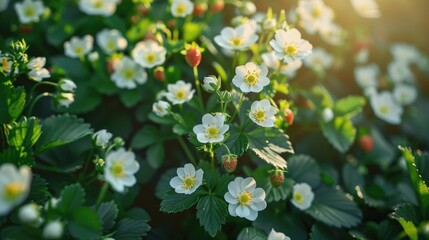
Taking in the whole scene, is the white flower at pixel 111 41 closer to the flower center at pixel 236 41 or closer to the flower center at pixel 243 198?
the flower center at pixel 236 41

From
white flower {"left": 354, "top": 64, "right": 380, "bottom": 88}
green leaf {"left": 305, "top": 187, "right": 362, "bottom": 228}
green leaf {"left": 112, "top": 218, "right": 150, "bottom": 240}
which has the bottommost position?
white flower {"left": 354, "top": 64, "right": 380, "bottom": 88}

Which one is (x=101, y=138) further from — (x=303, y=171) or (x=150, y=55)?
(x=303, y=171)

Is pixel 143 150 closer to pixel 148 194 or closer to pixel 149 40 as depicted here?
pixel 148 194

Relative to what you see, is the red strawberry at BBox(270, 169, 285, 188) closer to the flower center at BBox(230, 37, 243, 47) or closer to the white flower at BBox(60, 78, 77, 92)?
the flower center at BBox(230, 37, 243, 47)


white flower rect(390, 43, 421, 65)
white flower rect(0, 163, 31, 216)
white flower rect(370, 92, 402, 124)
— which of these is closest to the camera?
white flower rect(0, 163, 31, 216)

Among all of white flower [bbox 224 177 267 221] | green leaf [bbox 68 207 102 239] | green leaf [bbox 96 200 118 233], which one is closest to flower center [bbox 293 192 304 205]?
white flower [bbox 224 177 267 221]

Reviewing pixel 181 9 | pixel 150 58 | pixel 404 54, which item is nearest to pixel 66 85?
pixel 150 58

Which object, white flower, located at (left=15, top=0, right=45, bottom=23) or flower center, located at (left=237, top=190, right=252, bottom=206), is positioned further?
white flower, located at (left=15, top=0, right=45, bottom=23)

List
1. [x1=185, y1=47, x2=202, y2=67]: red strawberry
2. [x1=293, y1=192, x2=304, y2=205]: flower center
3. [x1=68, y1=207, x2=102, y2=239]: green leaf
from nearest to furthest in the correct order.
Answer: [x1=68, y1=207, x2=102, y2=239]: green leaf
[x1=185, y1=47, x2=202, y2=67]: red strawberry
[x1=293, y1=192, x2=304, y2=205]: flower center
